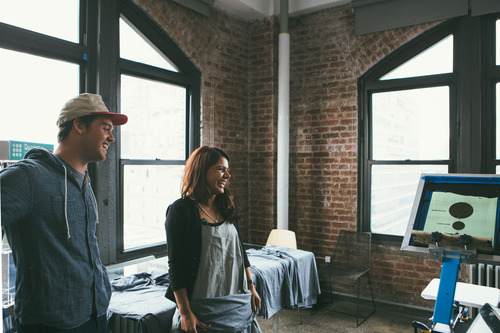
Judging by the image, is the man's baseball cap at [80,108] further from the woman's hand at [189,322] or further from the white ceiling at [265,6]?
the white ceiling at [265,6]

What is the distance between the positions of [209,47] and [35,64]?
2.10 meters

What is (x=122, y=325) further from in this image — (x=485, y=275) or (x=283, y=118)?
(x=485, y=275)

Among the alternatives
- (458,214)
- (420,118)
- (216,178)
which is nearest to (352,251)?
(420,118)

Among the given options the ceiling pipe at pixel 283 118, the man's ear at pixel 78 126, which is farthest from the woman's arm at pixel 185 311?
the ceiling pipe at pixel 283 118

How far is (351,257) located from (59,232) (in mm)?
3858

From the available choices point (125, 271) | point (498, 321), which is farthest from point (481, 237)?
point (125, 271)

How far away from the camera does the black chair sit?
14.5 feet

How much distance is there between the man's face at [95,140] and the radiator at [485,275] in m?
3.64

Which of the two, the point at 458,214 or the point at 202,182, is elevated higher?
the point at 202,182

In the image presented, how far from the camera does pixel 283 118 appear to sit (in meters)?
4.89

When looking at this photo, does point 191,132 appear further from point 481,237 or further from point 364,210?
point 481,237

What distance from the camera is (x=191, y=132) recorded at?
15.1 ft

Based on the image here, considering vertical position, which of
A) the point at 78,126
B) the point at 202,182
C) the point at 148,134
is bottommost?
the point at 202,182

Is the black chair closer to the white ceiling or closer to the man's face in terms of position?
the white ceiling
